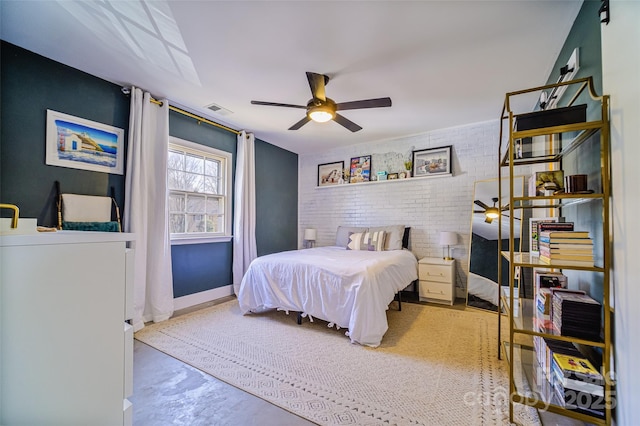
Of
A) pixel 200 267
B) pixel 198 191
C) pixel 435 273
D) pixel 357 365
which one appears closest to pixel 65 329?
pixel 357 365

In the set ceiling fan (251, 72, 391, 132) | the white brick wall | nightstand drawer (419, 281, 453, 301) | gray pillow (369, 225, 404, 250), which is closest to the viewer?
ceiling fan (251, 72, 391, 132)

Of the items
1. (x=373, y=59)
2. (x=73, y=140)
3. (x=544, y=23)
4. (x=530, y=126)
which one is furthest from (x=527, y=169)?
(x=73, y=140)

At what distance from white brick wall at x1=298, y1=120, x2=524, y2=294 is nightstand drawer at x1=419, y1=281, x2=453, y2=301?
44 cm

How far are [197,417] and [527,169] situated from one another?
4.34 m

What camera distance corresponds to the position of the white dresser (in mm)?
694

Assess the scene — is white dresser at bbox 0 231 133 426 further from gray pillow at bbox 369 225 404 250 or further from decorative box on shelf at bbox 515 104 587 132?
gray pillow at bbox 369 225 404 250

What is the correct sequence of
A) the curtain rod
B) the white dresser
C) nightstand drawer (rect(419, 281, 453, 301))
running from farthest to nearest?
nightstand drawer (rect(419, 281, 453, 301)) < the curtain rod < the white dresser

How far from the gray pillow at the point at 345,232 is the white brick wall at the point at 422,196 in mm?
281

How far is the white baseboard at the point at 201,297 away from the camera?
3.32 metres

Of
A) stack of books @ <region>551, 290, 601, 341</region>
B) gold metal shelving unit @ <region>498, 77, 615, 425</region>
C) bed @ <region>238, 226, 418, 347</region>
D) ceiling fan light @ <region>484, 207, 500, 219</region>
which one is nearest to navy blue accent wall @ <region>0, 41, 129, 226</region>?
bed @ <region>238, 226, 418, 347</region>

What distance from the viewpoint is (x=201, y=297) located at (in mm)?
3582

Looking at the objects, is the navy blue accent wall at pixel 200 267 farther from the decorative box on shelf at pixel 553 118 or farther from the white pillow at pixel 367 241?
the decorative box on shelf at pixel 553 118

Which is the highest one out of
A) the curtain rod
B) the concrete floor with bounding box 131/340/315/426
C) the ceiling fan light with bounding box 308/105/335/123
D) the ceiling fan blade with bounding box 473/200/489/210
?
the curtain rod

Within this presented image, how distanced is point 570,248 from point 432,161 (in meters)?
2.93
